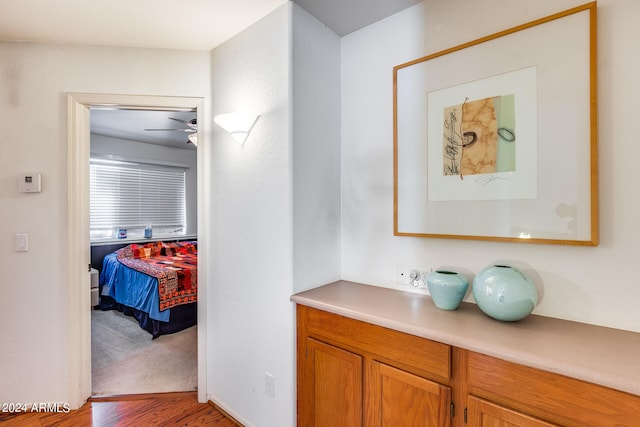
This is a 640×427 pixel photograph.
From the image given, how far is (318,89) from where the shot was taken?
1750 mm

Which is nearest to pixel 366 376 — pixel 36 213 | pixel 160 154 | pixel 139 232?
pixel 36 213

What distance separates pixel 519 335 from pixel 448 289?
0.95 ft

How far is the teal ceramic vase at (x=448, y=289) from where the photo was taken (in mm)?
1279

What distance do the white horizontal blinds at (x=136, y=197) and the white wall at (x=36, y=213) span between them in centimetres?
282

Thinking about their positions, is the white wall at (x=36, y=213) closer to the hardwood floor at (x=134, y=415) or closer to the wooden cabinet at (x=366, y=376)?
the hardwood floor at (x=134, y=415)

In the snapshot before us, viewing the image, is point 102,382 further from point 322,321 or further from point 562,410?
point 562,410

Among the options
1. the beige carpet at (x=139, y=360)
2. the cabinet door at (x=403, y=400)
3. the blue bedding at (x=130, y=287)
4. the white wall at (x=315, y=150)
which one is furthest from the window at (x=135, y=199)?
the cabinet door at (x=403, y=400)

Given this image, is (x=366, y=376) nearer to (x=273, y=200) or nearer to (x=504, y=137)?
(x=273, y=200)

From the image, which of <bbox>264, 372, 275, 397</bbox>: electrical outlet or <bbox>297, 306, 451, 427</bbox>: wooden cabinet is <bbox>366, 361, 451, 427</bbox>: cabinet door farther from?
<bbox>264, 372, 275, 397</bbox>: electrical outlet

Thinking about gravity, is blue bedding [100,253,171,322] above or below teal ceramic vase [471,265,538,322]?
below

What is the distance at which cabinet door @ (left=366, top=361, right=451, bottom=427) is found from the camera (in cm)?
111

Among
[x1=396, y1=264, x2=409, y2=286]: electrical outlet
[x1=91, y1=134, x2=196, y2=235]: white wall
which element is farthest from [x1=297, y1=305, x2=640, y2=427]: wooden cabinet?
[x1=91, y1=134, x2=196, y2=235]: white wall

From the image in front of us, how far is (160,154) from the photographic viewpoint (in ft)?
17.1

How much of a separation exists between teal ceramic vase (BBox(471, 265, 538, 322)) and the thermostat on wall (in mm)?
2639
